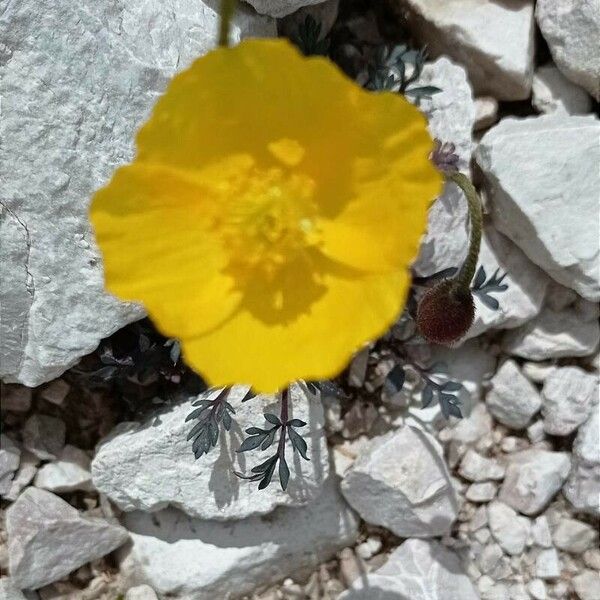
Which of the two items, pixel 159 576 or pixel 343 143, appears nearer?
pixel 343 143

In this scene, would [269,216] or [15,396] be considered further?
[15,396]

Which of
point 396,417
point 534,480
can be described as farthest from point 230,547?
point 534,480

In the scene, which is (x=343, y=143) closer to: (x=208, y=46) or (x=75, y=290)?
(x=208, y=46)

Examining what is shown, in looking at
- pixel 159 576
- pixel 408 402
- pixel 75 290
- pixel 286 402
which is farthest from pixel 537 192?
pixel 159 576

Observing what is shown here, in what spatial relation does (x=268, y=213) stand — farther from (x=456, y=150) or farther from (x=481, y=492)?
(x=481, y=492)

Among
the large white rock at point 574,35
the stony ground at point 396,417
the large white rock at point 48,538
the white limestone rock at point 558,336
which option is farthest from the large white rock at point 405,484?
the large white rock at point 574,35

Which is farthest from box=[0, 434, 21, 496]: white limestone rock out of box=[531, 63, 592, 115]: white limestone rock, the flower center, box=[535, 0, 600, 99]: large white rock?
box=[535, 0, 600, 99]: large white rock
